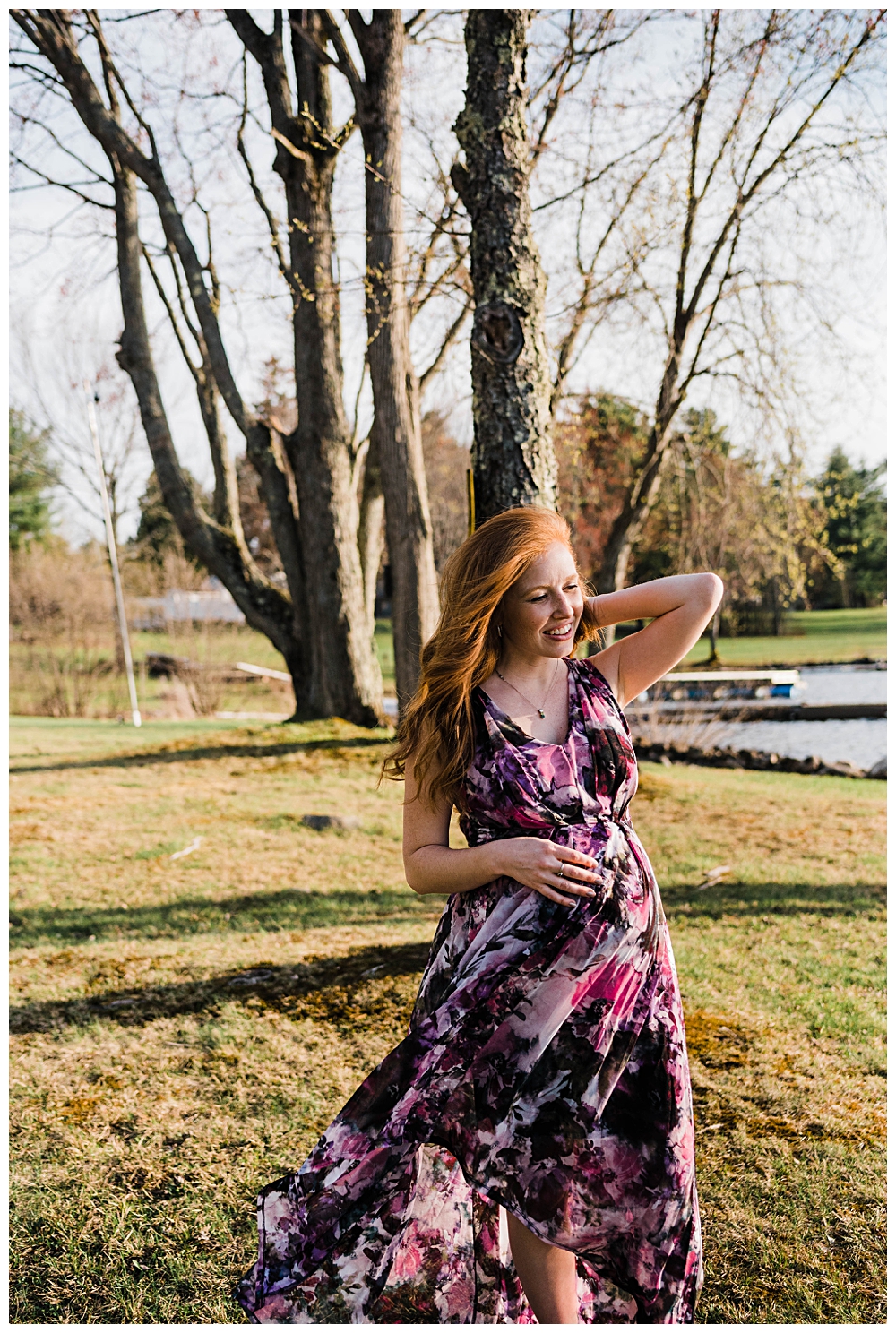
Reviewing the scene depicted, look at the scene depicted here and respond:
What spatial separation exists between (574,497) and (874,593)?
106 ft

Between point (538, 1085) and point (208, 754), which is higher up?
point (538, 1085)

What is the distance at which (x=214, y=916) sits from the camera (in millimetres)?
5750

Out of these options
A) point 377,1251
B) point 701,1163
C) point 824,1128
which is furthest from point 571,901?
point 824,1128

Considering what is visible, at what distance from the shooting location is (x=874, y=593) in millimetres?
39031

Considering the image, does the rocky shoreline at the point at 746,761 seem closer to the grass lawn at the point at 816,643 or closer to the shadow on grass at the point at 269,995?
the shadow on grass at the point at 269,995

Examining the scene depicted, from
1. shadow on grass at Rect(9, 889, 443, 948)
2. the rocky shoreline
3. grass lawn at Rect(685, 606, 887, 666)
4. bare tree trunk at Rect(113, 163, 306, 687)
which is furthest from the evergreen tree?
shadow on grass at Rect(9, 889, 443, 948)

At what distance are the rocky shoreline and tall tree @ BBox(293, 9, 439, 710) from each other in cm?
405

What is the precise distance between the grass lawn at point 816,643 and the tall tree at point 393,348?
1614 centimetres

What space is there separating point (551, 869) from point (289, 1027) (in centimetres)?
260

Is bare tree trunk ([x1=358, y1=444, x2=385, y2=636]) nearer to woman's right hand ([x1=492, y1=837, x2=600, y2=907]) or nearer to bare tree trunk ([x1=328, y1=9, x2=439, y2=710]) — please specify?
bare tree trunk ([x1=328, y1=9, x2=439, y2=710])

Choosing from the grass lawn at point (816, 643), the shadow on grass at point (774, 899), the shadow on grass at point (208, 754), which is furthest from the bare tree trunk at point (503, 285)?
the grass lawn at point (816, 643)

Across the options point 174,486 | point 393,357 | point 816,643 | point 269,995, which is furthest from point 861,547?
point 269,995

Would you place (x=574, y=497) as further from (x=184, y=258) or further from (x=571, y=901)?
(x=571, y=901)

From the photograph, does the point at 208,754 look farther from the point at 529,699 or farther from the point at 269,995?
the point at 529,699
